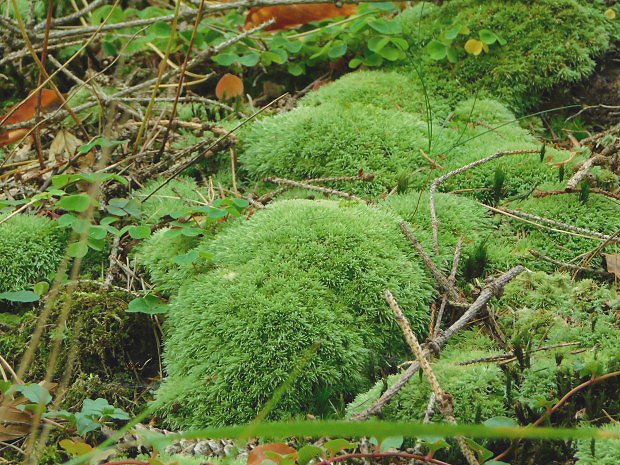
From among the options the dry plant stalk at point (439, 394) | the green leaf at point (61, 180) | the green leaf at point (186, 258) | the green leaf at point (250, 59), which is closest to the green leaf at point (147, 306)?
the green leaf at point (186, 258)

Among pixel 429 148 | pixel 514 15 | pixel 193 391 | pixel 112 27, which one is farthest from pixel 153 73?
pixel 193 391

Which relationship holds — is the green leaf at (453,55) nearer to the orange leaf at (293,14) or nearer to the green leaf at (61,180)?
the orange leaf at (293,14)

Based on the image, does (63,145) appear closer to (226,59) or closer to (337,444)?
(226,59)

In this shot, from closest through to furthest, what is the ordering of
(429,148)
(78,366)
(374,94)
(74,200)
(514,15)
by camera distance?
(78,366) < (74,200) < (429,148) < (374,94) < (514,15)

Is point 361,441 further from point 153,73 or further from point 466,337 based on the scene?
point 153,73

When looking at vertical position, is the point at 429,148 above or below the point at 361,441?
above

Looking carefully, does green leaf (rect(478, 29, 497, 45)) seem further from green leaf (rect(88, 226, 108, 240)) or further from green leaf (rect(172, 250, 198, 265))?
green leaf (rect(88, 226, 108, 240))

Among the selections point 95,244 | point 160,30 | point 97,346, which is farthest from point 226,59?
point 97,346

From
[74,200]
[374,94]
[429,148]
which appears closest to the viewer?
[74,200]
